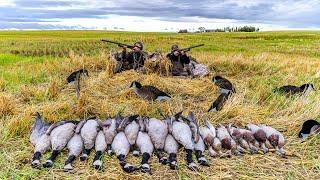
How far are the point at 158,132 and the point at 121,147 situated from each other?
1.75 ft

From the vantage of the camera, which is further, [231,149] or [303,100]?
[303,100]

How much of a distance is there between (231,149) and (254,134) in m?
0.50

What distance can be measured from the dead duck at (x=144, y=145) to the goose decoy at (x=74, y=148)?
0.73 meters

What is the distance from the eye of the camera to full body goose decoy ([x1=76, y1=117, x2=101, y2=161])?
18.1ft

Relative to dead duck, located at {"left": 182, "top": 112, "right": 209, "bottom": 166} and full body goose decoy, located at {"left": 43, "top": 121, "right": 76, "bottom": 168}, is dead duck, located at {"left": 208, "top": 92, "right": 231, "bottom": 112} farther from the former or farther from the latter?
full body goose decoy, located at {"left": 43, "top": 121, "right": 76, "bottom": 168}

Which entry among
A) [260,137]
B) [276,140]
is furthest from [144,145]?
[276,140]

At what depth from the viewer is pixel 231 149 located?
18.6 ft

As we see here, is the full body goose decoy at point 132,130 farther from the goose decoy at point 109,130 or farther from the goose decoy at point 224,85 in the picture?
the goose decoy at point 224,85

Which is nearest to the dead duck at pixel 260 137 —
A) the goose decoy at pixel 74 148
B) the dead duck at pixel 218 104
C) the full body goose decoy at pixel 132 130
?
the dead duck at pixel 218 104

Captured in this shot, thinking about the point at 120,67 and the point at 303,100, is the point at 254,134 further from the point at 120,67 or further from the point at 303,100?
the point at 120,67

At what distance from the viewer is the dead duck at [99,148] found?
5113mm

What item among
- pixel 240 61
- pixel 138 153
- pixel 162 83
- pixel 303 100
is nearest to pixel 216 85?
pixel 162 83

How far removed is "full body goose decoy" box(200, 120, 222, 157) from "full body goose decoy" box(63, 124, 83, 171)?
160 centimetres

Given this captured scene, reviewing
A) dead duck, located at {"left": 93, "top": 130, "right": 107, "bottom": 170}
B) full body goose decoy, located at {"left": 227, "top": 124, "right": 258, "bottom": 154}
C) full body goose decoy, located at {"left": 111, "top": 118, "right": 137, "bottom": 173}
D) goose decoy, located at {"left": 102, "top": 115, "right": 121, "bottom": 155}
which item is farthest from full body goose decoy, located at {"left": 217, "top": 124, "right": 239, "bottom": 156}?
dead duck, located at {"left": 93, "top": 130, "right": 107, "bottom": 170}
